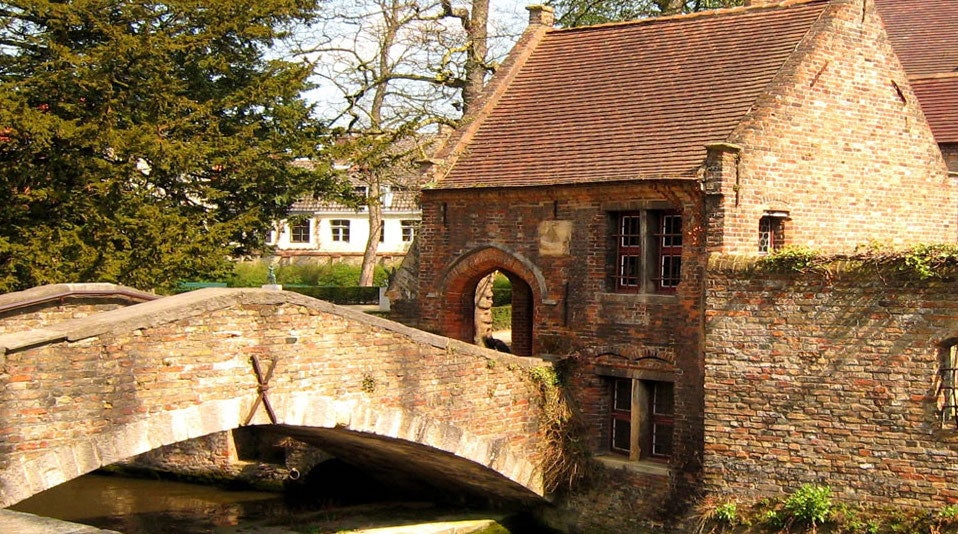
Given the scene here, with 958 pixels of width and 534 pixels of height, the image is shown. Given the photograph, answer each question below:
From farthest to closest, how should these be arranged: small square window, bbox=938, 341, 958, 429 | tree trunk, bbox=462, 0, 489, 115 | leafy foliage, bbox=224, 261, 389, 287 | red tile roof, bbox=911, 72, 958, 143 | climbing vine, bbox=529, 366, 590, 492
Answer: leafy foliage, bbox=224, 261, 389, 287 < tree trunk, bbox=462, 0, 489, 115 < red tile roof, bbox=911, 72, 958, 143 < climbing vine, bbox=529, 366, 590, 492 < small square window, bbox=938, 341, 958, 429

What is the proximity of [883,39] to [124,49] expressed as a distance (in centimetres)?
1206

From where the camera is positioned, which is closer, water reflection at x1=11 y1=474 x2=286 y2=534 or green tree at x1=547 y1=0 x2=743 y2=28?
water reflection at x1=11 y1=474 x2=286 y2=534

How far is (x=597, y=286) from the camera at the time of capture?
17.2 metres

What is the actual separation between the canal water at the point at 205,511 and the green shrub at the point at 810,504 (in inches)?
177

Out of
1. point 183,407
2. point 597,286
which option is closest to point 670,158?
point 597,286

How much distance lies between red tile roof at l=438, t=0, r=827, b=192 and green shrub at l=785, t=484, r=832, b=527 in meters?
4.45

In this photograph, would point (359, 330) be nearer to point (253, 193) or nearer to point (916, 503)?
point (916, 503)

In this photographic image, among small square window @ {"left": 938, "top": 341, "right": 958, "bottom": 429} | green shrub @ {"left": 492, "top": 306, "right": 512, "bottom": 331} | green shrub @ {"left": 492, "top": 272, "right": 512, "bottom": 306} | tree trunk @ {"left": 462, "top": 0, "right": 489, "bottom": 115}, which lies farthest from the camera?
green shrub @ {"left": 492, "top": 272, "right": 512, "bottom": 306}

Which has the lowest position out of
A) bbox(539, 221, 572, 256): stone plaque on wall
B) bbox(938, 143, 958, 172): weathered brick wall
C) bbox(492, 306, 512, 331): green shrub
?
bbox(492, 306, 512, 331): green shrub

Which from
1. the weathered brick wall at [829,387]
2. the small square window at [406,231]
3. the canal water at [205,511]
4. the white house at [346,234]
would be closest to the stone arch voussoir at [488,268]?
the weathered brick wall at [829,387]

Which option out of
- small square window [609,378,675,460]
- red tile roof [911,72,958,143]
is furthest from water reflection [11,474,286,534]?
red tile roof [911,72,958,143]

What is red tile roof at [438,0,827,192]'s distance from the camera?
17109mm

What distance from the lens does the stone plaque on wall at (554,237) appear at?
17.5 m

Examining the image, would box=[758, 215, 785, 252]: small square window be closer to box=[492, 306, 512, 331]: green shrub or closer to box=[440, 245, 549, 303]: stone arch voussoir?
box=[440, 245, 549, 303]: stone arch voussoir
